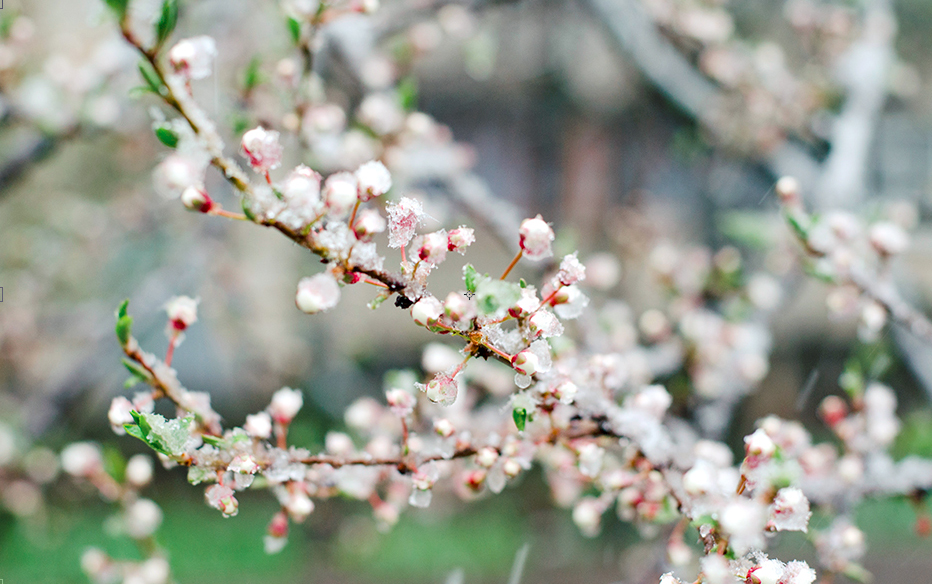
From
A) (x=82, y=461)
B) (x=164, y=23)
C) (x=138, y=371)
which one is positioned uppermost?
(x=164, y=23)

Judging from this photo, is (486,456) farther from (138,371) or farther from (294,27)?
(294,27)

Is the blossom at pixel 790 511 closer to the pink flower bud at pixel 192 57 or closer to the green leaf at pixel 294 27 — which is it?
the pink flower bud at pixel 192 57

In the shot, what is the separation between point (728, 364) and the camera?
4.68 feet

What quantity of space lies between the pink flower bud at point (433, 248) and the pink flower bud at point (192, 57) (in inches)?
10.4

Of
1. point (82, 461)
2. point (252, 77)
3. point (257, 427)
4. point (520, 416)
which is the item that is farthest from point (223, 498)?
point (252, 77)

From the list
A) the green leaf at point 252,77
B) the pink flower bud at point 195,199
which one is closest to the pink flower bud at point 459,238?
the pink flower bud at point 195,199

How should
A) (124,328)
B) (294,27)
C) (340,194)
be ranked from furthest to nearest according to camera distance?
(294,27) < (124,328) < (340,194)

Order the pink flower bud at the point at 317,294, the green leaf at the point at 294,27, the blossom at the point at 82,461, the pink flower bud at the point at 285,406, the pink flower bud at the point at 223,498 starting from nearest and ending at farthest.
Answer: the pink flower bud at the point at 317,294, the pink flower bud at the point at 223,498, the pink flower bud at the point at 285,406, the green leaf at the point at 294,27, the blossom at the point at 82,461

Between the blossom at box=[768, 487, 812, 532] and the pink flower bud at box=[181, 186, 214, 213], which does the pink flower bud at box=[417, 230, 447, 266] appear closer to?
the pink flower bud at box=[181, 186, 214, 213]

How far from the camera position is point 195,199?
1.75 feet

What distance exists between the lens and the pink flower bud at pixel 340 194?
1.66ft

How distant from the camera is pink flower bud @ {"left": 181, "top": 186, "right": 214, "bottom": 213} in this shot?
531 millimetres

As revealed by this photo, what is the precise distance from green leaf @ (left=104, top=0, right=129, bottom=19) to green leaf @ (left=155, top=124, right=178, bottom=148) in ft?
0.40

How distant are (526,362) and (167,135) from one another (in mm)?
389
